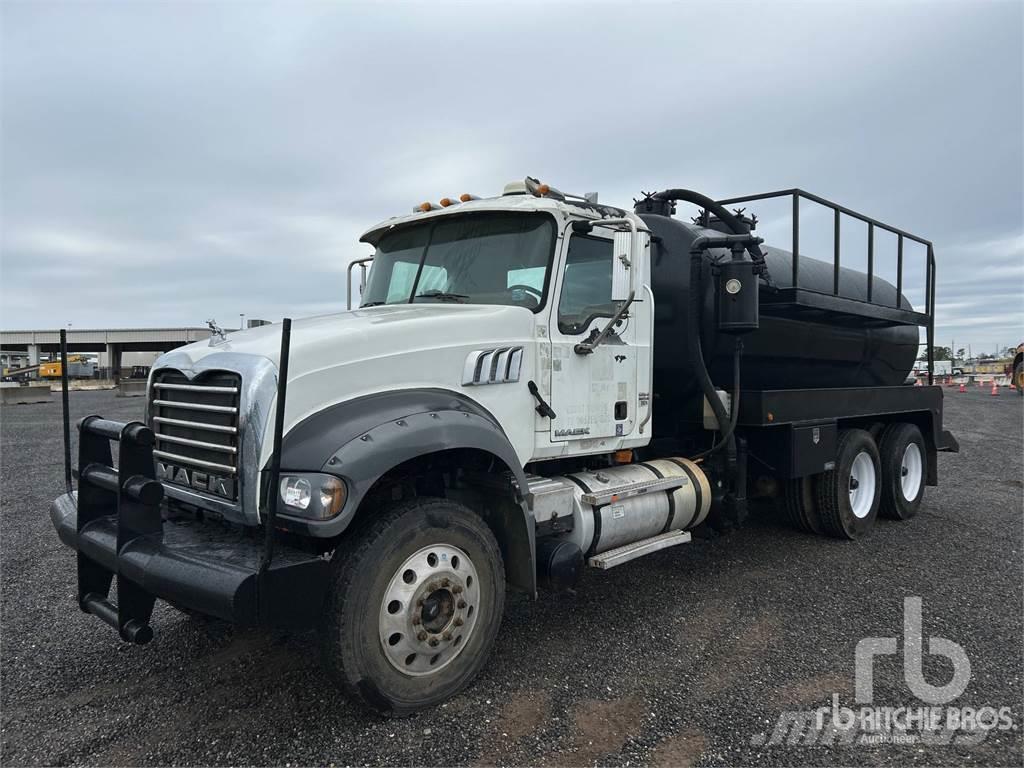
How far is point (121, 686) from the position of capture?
377cm

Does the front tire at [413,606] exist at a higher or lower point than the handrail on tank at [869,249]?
lower

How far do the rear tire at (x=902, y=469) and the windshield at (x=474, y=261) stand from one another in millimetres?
5393

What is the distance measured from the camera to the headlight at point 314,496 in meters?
3.04

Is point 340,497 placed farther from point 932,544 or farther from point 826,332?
point 932,544

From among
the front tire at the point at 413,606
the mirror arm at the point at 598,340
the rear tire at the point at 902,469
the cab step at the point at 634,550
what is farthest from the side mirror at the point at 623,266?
the rear tire at the point at 902,469

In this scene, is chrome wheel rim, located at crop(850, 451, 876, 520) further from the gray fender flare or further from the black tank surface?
the gray fender flare

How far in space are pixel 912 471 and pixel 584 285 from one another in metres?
5.86

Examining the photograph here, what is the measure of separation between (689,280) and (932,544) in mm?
3722

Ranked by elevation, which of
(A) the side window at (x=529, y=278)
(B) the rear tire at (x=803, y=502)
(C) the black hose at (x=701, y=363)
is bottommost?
(B) the rear tire at (x=803, y=502)

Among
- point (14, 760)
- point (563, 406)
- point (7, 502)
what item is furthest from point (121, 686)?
point (7, 502)

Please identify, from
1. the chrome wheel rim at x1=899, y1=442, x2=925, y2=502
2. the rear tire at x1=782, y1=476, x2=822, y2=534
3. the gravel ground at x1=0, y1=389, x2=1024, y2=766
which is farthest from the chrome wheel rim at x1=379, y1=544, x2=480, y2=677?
the chrome wheel rim at x1=899, y1=442, x2=925, y2=502

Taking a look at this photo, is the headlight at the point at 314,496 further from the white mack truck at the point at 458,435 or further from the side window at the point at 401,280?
the side window at the point at 401,280

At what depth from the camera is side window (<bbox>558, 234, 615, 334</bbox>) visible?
4496 mm

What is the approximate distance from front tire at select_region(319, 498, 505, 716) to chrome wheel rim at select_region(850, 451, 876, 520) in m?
4.93
